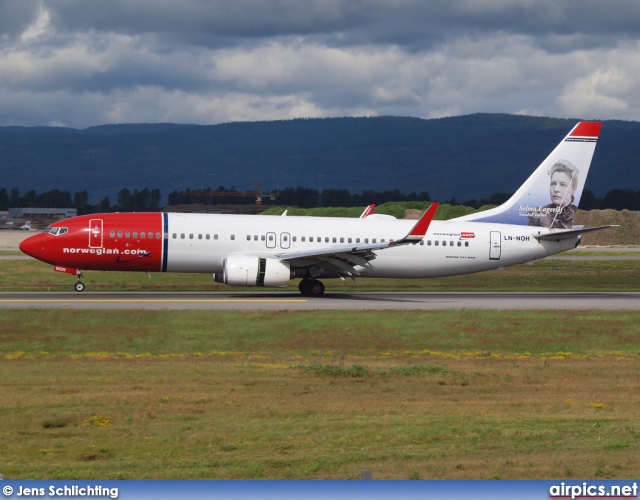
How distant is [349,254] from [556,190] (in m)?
11.2

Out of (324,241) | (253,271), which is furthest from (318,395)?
(324,241)

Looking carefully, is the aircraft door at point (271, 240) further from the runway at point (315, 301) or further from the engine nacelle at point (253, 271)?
the runway at point (315, 301)

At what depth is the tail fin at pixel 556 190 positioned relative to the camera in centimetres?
4481

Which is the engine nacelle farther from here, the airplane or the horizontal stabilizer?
the horizontal stabilizer

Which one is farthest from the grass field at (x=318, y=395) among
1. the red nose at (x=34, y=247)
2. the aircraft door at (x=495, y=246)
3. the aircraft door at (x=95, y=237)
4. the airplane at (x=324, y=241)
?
the aircraft door at (x=495, y=246)

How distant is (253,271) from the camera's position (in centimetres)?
3912

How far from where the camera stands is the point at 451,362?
26.4 meters

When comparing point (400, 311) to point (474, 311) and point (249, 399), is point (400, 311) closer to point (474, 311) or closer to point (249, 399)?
point (474, 311)

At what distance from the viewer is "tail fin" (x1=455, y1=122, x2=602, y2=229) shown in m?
44.8

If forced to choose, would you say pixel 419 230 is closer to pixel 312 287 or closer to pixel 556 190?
pixel 312 287

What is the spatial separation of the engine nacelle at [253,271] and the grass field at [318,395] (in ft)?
18.6

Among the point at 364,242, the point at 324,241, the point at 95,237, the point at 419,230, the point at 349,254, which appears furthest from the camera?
the point at 364,242

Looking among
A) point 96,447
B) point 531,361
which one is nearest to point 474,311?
point 531,361

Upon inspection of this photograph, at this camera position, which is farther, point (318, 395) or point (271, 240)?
point (271, 240)
